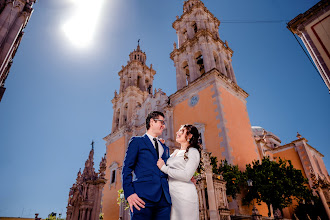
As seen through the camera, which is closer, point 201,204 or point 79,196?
point 201,204

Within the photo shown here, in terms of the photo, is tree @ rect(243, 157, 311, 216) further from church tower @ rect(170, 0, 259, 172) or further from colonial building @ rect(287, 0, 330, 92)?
colonial building @ rect(287, 0, 330, 92)

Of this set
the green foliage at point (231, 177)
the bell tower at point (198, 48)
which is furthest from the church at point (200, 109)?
the green foliage at point (231, 177)

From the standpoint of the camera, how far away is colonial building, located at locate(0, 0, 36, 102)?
8.08 metres

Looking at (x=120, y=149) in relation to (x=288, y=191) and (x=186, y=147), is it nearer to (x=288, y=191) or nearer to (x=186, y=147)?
(x=288, y=191)

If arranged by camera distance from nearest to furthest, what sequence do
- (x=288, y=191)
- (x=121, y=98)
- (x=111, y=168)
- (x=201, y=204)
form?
(x=201, y=204) → (x=288, y=191) → (x=111, y=168) → (x=121, y=98)

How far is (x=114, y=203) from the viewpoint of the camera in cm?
2291

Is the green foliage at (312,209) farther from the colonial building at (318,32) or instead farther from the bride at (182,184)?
the bride at (182,184)

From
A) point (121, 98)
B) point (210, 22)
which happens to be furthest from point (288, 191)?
point (121, 98)

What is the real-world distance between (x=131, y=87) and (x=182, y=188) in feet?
92.5

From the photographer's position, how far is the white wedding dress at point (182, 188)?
8.52ft

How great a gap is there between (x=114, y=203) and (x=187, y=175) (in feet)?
76.2

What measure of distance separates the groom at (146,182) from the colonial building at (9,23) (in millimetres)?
8069

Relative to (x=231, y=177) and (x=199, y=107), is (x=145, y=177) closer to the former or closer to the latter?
(x=231, y=177)

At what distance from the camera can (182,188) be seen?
8.92 ft
